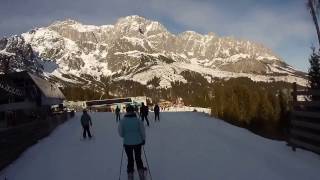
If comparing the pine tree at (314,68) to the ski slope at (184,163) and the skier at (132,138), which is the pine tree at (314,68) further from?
the skier at (132,138)

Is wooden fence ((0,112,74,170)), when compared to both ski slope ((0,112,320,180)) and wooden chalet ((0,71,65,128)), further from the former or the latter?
wooden chalet ((0,71,65,128))

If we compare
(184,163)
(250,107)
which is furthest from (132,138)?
(250,107)

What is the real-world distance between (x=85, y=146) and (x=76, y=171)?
28.2 ft

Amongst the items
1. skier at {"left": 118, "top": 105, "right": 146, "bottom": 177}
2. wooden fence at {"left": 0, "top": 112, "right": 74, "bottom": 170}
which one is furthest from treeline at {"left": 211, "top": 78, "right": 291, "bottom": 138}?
skier at {"left": 118, "top": 105, "right": 146, "bottom": 177}

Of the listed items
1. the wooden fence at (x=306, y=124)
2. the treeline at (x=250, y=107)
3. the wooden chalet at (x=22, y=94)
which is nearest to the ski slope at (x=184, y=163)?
the wooden fence at (x=306, y=124)

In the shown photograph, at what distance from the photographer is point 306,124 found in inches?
651

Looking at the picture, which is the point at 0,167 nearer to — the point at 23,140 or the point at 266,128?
the point at 23,140

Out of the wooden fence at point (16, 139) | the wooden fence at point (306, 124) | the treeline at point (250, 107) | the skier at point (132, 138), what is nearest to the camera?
the skier at point (132, 138)

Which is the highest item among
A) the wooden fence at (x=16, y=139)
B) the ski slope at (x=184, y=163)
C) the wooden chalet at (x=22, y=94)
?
the wooden chalet at (x=22, y=94)

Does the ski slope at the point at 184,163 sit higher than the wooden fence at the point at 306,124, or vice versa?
the wooden fence at the point at 306,124

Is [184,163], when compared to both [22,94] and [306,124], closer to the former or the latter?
[306,124]

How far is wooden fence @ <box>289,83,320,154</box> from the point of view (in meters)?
15.8

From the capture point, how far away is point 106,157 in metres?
18.3

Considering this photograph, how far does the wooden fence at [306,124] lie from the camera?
51.7 ft
